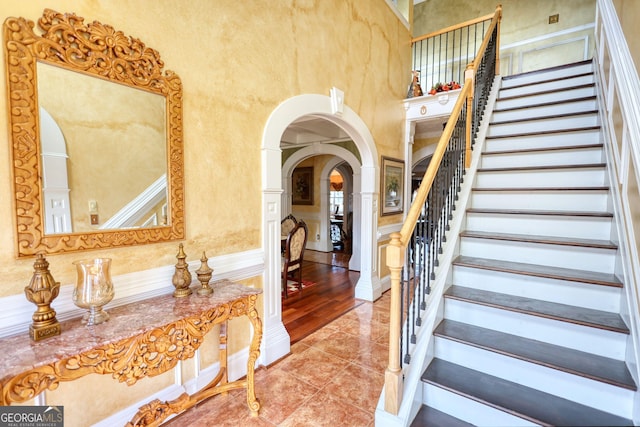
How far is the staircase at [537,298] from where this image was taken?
146 cm

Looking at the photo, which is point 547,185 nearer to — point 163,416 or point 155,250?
point 155,250

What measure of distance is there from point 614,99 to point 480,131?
42.3 inches

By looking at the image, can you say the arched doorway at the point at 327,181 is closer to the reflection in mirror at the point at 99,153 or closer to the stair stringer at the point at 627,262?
the stair stringer at the point at 627,262

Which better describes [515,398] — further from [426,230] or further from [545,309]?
[426,230]

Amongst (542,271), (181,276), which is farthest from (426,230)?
(181,276)

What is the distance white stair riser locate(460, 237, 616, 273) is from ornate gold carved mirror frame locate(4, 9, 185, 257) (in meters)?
2.27

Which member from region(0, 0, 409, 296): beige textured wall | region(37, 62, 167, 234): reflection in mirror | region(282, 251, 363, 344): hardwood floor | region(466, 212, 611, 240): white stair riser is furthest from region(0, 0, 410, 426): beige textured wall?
region(466, 212, 611, 240): white stair riser

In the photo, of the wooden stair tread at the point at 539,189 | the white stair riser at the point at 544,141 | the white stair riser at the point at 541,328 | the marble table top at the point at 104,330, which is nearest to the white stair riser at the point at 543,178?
the wooden stair tread at the point at 539,189

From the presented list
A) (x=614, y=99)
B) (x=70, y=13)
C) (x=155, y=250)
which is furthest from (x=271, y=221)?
(x=614, y=99)

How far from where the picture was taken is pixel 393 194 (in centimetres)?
454

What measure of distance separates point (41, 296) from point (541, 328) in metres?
2.50

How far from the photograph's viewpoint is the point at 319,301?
415 centimetres

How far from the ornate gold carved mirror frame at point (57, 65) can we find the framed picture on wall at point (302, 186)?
5852 mm

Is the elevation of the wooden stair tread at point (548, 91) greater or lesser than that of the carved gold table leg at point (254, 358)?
greater
